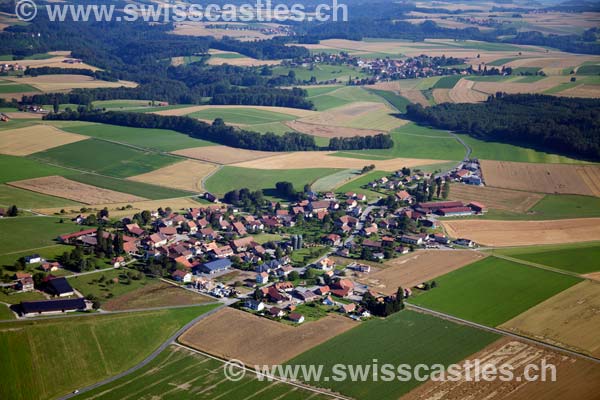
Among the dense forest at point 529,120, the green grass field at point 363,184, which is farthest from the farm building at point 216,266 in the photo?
the dense forest at point 529,120

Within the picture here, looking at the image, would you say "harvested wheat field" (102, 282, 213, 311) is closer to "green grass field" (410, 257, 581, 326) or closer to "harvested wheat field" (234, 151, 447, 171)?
"green grass field" (410, 257, 581, 326)

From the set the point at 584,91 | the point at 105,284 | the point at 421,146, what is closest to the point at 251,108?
the point at 421,146

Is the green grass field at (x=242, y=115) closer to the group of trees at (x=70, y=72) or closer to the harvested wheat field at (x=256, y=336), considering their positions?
the group of trees at (x=70, y=72)

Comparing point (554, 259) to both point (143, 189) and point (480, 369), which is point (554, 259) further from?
point (143, 189)

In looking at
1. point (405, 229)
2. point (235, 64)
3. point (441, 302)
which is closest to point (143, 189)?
point (405, 229)

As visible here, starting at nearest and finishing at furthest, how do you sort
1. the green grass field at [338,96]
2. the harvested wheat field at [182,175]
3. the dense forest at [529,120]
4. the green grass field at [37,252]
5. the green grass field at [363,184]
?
1. the green grass field at [37,252]
2. the green grass field at [363,184]
3. the harvested wheat field at [182,175]
4. the dense forest at [529,120]
5. the green grass field at [338,96]

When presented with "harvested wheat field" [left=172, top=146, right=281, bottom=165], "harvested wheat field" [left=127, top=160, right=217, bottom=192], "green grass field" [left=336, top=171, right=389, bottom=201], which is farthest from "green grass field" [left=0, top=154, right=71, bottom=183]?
"green grass field" [left=336, top=171, right=389, bottom=201]
